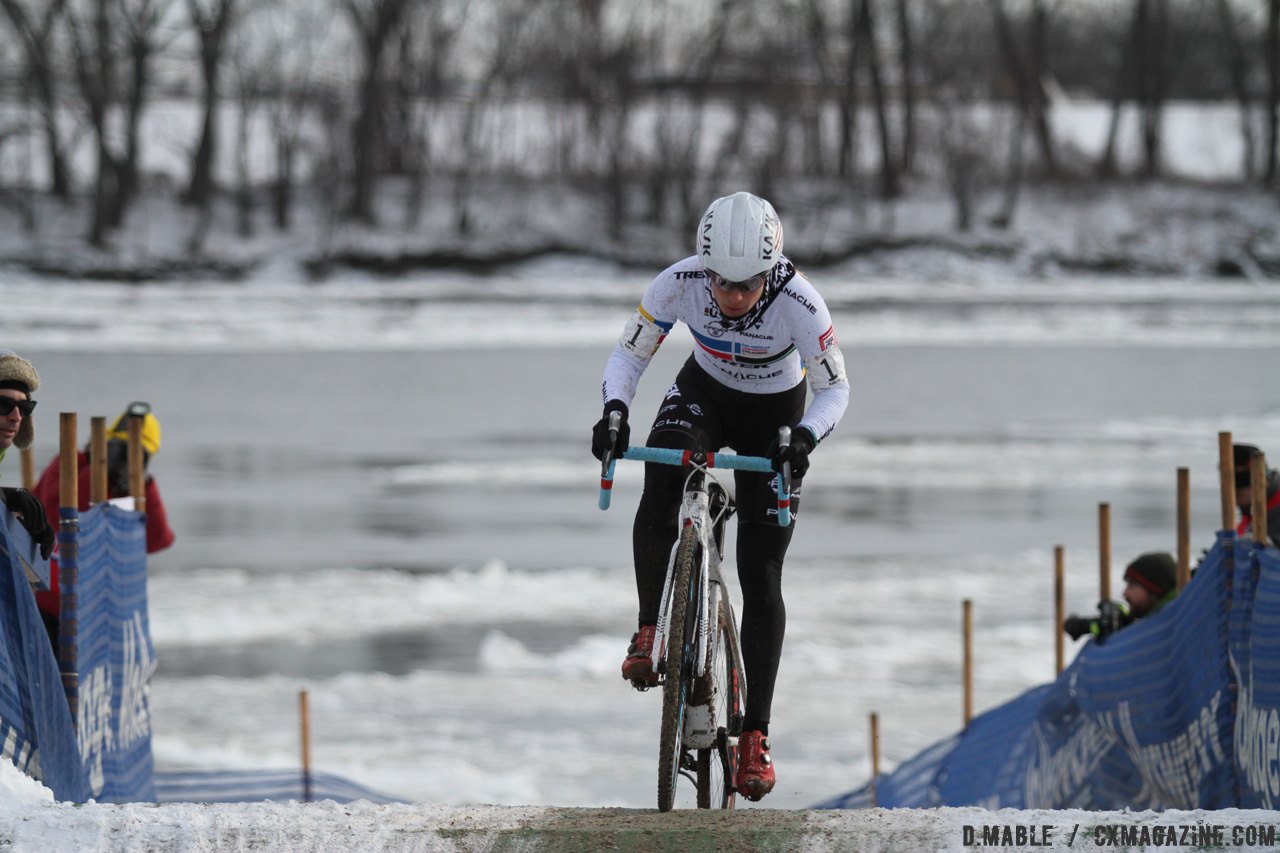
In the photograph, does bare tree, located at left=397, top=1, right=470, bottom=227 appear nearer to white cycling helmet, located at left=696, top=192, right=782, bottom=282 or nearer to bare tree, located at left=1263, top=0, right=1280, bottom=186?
bare tree, located at left=1263, top=0, right=1280, bottom=186

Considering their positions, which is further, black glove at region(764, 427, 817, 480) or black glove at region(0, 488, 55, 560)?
black glove at region(0, 488, 55, 560)

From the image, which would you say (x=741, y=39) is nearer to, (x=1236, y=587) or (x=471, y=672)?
(x=471, y=672)

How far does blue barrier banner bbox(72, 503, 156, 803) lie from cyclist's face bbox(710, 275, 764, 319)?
7.43ft

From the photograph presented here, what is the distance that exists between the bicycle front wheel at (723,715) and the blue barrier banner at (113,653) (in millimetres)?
2000

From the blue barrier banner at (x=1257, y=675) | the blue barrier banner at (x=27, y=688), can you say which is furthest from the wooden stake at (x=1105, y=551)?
the blue barrier banner at (x=27, y=688)

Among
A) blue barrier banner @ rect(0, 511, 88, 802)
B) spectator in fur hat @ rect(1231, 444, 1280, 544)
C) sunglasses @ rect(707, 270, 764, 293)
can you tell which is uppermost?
sunglasses @ rect(707, 270, 764, 293)

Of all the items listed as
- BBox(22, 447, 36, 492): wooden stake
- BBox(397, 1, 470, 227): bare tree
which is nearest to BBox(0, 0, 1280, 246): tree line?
BBox(397, 1, 470, 227): bare tree

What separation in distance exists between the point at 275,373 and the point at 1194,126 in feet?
112

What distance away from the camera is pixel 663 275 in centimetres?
473

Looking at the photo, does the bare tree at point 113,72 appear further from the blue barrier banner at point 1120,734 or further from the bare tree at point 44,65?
the blue barrier banner at point 1120,734

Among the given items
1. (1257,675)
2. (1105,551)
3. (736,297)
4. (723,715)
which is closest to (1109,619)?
(1105,551)

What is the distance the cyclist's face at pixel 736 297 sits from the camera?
4.49m

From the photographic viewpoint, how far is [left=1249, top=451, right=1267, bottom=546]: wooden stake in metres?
5.19

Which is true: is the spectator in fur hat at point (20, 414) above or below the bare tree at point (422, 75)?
below
